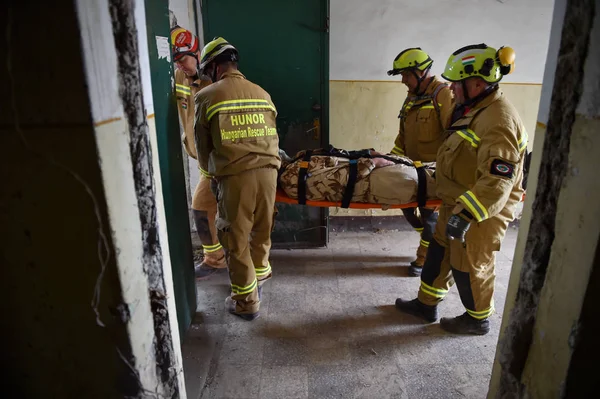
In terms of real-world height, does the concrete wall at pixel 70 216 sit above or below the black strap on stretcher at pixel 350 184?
above

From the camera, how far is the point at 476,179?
216 centimetres

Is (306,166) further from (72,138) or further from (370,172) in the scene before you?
(72,138)

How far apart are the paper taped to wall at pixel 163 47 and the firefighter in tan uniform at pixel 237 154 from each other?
13.2 inches

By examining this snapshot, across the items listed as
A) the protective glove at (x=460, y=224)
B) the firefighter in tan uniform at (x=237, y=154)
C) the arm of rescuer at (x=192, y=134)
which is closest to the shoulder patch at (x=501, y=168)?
the protective glove at (x=460, y=224)

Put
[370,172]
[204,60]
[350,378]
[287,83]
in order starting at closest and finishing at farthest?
[350,378] < [204,60] < [370,172] < [287,83]

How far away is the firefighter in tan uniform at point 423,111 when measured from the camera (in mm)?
3213

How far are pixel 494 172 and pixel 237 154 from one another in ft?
4.97

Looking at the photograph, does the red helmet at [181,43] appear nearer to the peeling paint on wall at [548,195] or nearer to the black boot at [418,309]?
the black boot at [418,309]

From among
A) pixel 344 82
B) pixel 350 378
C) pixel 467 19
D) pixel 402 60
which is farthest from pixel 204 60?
pixel 467 19

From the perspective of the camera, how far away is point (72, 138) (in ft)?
2.66

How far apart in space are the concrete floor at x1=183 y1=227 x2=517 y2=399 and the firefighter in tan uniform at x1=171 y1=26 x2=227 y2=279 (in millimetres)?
246

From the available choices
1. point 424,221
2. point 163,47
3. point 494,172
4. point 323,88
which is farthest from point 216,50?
point 424,221

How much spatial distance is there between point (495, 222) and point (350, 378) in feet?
4.14

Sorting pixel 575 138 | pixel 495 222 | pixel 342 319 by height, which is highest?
pixel 575 138
